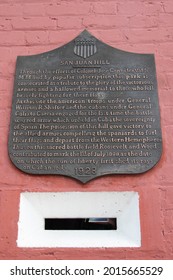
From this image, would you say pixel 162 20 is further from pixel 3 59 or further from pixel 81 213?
pixel 81 213

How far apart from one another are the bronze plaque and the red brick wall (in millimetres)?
65

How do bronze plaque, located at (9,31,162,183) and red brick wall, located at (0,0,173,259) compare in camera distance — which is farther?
bronze plaque, located at (9,31,162,183)

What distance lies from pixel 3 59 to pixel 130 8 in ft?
3.54

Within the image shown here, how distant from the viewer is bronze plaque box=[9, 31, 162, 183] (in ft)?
6.54

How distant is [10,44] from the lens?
8.00 feet

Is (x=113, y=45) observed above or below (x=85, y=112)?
above

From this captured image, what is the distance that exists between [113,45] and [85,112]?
63cm

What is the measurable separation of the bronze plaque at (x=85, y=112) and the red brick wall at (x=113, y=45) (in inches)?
2.6

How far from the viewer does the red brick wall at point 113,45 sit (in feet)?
5.99

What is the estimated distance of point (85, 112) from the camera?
7.01ft

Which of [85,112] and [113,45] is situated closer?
[85,112]

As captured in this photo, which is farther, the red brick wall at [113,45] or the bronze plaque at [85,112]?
the bronze plaque at [85,112]

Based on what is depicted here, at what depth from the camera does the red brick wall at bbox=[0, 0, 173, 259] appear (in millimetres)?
1826

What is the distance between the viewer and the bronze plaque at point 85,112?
1993 mm
